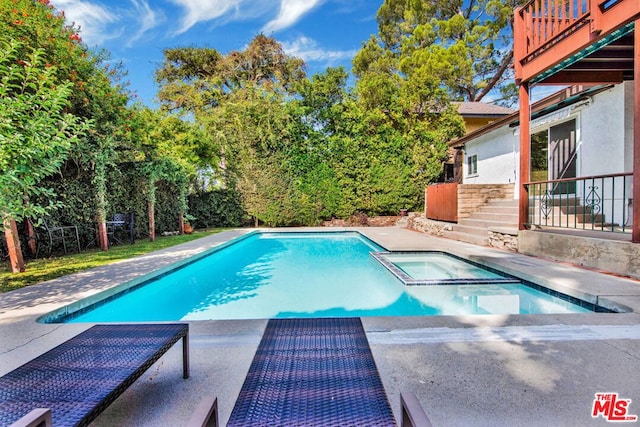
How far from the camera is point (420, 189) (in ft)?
49.4

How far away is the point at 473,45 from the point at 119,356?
24923mm

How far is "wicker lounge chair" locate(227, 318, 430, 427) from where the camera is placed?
1282 mm

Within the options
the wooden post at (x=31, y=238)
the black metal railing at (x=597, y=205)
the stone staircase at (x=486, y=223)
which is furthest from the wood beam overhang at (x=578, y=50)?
the wooden post at (x=31, y=238)

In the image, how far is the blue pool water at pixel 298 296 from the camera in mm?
4344

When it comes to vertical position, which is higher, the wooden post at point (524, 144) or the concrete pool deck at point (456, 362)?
the wooden post at point (524, 144)

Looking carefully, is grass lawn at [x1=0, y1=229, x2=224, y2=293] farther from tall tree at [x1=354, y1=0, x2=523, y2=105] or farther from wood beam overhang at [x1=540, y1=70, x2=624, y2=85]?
tall tree at [x1=354, y1=0, x2=523, y2=105]

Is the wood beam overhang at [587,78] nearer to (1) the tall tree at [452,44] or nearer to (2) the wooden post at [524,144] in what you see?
(2) the wooden post at [524,144]

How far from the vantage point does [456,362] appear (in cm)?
234

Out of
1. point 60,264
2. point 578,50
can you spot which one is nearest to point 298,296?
point 60,264

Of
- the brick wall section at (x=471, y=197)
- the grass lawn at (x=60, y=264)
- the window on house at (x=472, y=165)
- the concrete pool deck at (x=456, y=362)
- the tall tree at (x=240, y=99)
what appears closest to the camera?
the concrete pool deck at (x=456, y=362)

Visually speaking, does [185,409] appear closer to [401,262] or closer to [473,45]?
[401,262]

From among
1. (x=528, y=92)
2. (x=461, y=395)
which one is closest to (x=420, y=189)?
(x=528, y=92)

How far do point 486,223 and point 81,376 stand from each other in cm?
954

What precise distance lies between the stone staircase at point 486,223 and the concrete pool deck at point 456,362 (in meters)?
4.51
